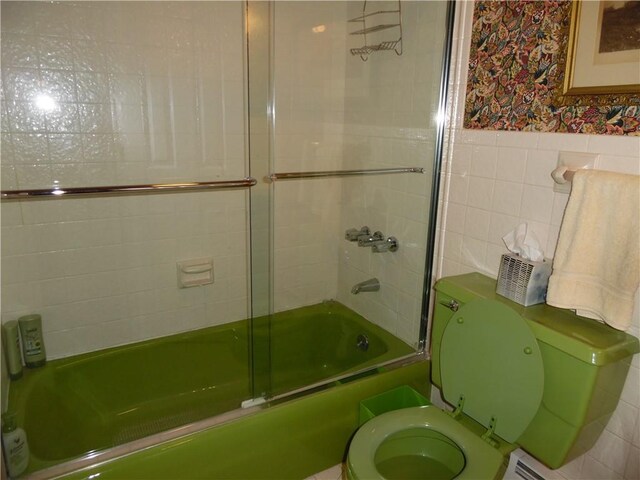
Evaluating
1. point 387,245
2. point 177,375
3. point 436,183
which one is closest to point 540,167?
point 436,183

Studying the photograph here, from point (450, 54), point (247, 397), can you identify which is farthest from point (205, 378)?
point (450, 54)

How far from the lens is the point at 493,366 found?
142 centimetres

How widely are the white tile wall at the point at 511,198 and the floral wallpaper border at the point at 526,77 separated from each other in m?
0.03

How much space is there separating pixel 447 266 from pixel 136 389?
1.44 meters

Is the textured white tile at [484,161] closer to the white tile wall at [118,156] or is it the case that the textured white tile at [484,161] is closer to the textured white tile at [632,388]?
the textured white tile at [632,388]

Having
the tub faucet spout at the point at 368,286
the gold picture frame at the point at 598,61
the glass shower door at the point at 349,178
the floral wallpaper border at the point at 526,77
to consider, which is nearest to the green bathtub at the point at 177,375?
the glass shower door at the point at 349,178

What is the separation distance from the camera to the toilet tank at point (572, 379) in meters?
1.19

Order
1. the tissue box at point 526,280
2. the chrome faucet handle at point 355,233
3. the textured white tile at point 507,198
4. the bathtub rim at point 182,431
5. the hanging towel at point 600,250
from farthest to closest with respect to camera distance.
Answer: the chrome faucet handle at point 355,233 → the textured white tile at point 507,198 → the tissue box at point 526,280 → the bathtub rim at point 182,431 → the hanging towel at point 600,250

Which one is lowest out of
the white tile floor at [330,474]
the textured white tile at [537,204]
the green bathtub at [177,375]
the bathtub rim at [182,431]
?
the white tile floor at [330,474]

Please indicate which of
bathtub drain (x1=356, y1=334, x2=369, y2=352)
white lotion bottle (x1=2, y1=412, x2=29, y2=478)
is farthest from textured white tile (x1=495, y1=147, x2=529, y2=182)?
white lotion bottle (x1=2, y1=412, x2=29, y2=478)

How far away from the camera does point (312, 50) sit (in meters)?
2.04

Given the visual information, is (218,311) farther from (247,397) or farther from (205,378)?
(247,397)

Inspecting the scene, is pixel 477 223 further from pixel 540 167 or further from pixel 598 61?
pixel 598 61

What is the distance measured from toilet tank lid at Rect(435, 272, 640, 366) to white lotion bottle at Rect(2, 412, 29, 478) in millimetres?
1452
